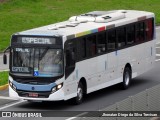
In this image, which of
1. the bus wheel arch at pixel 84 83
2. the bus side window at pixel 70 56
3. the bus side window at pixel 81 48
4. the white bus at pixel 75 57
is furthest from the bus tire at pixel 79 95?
the bus side window at pixel 70 56

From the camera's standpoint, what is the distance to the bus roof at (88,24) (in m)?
24.9

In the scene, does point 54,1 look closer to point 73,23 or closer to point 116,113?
point 73,23

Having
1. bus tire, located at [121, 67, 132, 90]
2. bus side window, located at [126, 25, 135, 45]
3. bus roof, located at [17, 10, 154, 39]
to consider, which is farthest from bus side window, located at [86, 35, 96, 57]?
bus tire, located at [121, 67, 132, 90]

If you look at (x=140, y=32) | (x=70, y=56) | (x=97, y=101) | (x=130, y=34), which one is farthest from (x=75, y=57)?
(x=140, y=32)

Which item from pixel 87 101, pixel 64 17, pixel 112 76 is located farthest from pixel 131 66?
pixel 64 17

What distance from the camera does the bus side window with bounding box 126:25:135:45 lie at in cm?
2900

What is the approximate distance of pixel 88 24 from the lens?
27.0m

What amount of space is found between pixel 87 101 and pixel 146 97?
6.34 meters

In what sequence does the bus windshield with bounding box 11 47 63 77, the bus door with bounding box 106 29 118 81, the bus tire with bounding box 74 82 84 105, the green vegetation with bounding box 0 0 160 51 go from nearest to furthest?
1. the bus windshield with bounding box 11 47 63 77
2. the bus tire with bounding box 74 82 84 105
3. the bus door with bounding box 106 29 118 81
4. the green vegetation with bounding box 0 0 160 51

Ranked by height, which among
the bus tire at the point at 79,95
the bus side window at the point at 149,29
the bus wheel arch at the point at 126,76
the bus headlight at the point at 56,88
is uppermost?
the bus side window at the point at 149,29

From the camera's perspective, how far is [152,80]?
30953 mm

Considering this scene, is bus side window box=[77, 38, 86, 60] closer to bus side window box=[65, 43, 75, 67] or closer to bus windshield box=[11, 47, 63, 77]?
bus side window box=[65, 43, 75, 67]

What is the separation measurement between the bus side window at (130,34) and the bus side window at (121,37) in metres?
0.33

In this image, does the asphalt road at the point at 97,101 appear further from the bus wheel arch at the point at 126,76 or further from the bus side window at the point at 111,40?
the bus side window at the point at 111,40
